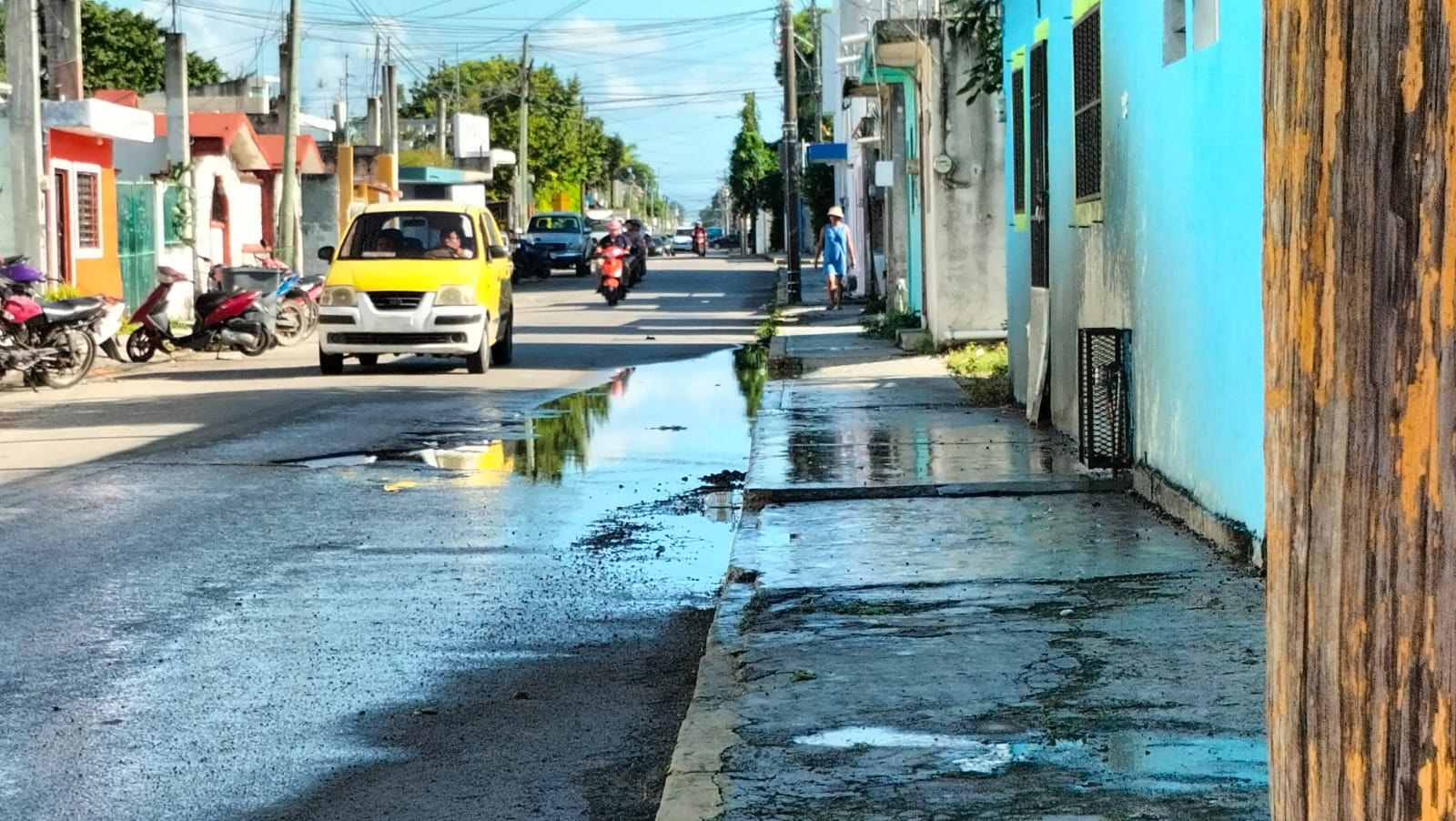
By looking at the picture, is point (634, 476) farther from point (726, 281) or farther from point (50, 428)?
point (726, 281)

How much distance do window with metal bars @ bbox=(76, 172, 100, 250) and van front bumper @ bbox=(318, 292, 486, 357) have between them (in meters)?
10.5

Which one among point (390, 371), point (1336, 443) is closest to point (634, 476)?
point (390, 371)

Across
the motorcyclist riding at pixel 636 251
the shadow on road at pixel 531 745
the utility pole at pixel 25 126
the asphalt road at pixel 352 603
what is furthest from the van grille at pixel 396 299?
the motorcyclist riding at pixel 636 251

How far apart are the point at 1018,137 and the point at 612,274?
22639 mm

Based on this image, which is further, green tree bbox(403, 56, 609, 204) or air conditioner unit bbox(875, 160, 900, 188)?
green tree bbox(403, 56, 609, 204)

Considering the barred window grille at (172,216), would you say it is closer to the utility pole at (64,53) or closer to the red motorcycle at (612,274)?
the utility pole at (64,53)

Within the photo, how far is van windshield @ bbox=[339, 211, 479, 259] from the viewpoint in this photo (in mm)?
20094

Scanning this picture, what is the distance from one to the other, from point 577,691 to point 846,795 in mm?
1845

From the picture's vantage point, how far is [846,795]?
4.62 m

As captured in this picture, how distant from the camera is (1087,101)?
1131 cm

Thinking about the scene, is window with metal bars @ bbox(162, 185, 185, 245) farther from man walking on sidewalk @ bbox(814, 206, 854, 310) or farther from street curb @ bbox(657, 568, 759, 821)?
street curb @ bbox(657, 568, 759, 821)

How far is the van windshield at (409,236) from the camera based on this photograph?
2009 cm

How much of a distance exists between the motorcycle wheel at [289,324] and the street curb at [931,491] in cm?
1622

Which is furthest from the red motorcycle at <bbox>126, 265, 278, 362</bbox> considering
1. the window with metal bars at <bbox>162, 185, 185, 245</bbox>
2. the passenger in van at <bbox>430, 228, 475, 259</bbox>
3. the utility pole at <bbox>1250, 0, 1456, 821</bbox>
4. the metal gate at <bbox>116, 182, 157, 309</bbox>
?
the utility pole at <bbox>1250, 0, 1456, 821</bbox>
